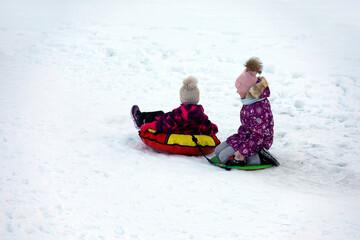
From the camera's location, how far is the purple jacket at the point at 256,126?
4.55 metres

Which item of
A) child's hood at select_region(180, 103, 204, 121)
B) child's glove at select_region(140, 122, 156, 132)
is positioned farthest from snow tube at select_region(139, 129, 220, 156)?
child's hood at select_region(180, 103, 204, 121)

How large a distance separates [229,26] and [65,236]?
33.0ft

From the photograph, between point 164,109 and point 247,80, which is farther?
point 164,109

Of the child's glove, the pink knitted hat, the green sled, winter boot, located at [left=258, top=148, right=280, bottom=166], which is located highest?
the pink knitted hat

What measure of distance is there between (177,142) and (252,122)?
33.9 inches

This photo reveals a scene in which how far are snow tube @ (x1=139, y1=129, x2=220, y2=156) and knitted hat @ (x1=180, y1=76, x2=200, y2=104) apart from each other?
411mm

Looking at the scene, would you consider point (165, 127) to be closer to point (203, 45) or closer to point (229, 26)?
point (203, 45)

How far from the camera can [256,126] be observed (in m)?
4.55

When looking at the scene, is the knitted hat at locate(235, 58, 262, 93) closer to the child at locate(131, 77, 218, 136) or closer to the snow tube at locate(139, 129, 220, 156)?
the child at locate(131, 77, 218, 136)

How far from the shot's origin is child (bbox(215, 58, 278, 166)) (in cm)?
451

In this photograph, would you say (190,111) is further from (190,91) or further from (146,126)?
(146,126)

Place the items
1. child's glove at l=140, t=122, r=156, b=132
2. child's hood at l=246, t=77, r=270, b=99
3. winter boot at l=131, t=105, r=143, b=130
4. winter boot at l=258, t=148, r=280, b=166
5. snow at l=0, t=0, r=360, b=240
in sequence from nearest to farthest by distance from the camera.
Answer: snow at l=0, t=0, r=360, b=240 < child's hood at l=246, t=77, r=270, b=99 < winter boot at l=258, t=148, r=280, b=166 < child's glove at l=140, t=122, r=156, b=132 < winter boot at l=131, t=105, r=143, b=130

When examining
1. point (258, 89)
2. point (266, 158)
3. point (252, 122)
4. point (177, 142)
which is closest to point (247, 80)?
point (258, 89)

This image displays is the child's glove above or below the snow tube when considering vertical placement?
above
